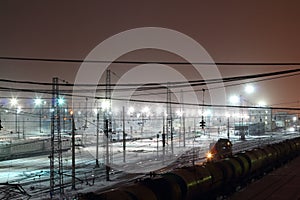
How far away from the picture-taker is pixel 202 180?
18531mm

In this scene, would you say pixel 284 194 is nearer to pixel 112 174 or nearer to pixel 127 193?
pixel 127 193

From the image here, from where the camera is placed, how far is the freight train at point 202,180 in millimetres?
13167

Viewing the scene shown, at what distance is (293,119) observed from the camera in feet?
503

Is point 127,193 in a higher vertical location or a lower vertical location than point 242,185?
higher

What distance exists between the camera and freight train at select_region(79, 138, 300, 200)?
13167 mm

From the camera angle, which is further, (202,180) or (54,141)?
(54,141)

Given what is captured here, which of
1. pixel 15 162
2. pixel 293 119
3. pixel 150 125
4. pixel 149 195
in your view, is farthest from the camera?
pixel 293 119

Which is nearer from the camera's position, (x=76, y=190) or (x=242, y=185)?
(x=242, y=185)

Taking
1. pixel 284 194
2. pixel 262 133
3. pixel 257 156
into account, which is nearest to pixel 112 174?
pixel 257 156

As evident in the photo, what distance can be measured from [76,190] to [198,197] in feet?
45.7

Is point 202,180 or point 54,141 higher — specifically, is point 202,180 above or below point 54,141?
below

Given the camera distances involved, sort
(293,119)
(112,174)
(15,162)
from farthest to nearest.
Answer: (293,119) < (15,162) < (112,174)

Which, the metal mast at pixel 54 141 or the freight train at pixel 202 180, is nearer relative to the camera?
the freight train at pixel 202 180

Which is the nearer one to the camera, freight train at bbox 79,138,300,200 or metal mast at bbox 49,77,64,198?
freight train at bbox 79,138,300,200
